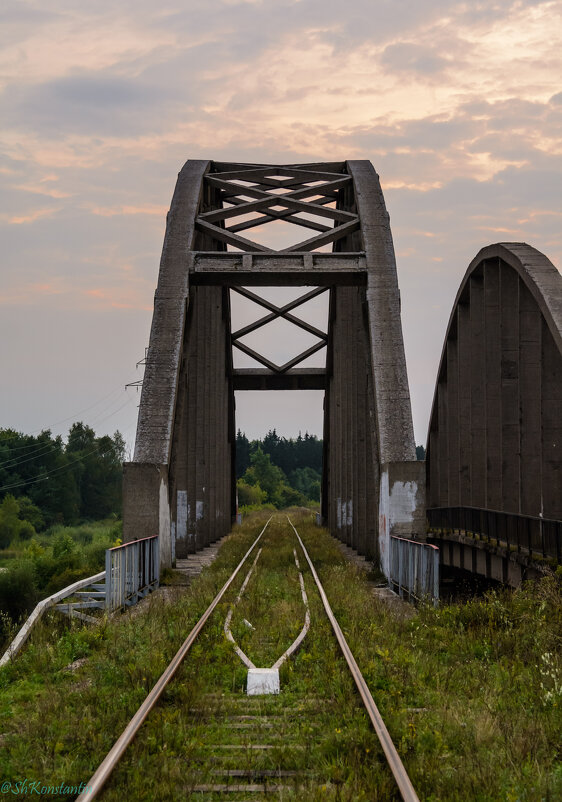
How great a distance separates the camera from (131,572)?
13438 mm

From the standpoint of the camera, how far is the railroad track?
15.9 feet

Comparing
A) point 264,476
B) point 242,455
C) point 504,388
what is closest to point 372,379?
point 504,388

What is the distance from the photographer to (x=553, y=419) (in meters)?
18.6

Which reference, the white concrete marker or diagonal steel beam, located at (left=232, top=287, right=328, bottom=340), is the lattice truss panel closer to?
diagonal steel beam, located at (left=232, top=287, right=328, bottom=340)

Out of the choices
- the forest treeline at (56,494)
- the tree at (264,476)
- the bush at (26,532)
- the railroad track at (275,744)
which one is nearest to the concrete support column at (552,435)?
the railroad track at (275,744)

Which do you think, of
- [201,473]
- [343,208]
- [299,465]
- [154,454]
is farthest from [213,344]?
[299,465]

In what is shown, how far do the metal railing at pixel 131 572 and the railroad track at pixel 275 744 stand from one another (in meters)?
3.90

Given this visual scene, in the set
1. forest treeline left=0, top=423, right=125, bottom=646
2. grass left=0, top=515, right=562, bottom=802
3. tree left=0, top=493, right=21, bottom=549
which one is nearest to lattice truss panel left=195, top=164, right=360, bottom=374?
grass left=0, top=515, right=562, bottom=802

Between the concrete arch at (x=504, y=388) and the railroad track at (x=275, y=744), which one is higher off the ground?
the concrete arch at (x=504, y=388)

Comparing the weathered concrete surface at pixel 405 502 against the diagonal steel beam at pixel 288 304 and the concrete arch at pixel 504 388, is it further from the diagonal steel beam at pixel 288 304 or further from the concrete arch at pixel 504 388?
the diagonal steel beam at pixel 288 304

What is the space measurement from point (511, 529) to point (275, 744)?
1116 cm

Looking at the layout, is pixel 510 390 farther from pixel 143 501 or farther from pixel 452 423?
pixel 143 501

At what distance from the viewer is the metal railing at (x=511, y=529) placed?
43.9 ft

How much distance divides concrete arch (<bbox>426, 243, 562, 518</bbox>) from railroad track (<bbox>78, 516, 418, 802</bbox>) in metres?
10.7
